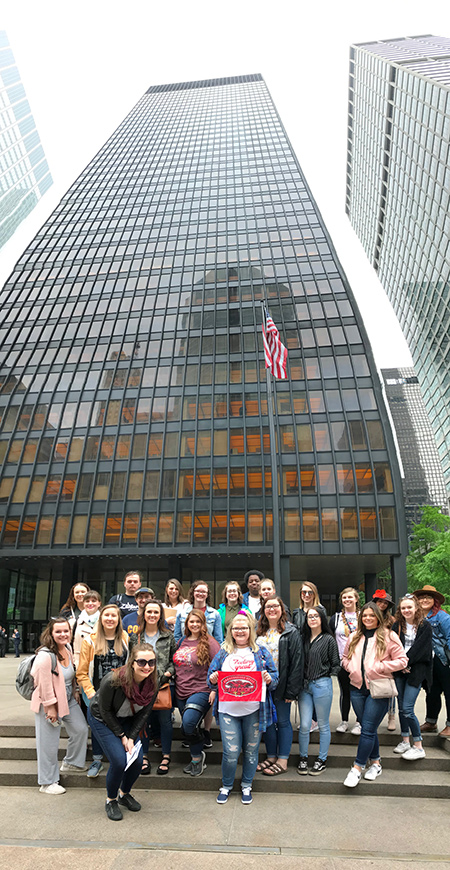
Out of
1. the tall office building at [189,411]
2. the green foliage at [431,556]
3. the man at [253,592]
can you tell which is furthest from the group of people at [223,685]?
the green foliage at [431,556]

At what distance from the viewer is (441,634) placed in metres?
7.42

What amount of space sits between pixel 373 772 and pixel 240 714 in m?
1.96

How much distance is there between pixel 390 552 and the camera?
28562 millimetres

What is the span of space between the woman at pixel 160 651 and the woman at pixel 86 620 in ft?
2.21

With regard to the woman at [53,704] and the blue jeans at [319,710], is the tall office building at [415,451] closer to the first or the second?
the blue jeans at [319,710]

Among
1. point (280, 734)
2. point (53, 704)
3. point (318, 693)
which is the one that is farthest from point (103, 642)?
point (318, 693)

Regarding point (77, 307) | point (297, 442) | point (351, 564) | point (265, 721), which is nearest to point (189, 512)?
point (297, 442)

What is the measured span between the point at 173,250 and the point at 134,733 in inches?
1675

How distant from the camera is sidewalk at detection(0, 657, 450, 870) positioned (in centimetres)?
459

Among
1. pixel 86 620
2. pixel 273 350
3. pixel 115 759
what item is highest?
pixel 273 350

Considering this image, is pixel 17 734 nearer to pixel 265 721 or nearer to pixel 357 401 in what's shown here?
pixel 265 721

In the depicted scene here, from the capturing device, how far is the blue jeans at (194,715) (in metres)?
6.22

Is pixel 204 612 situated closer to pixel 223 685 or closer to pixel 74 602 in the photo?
pixel 223 685

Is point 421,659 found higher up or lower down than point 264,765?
higher up
